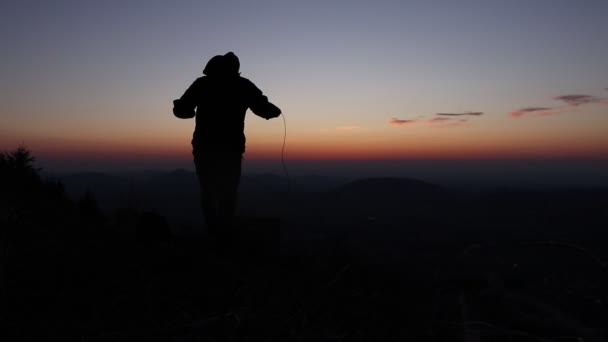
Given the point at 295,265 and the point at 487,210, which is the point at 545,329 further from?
the point at 487,210

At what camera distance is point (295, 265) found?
454cm

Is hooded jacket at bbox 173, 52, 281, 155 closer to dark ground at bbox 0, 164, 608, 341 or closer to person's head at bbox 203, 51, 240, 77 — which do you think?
person's head at bbox 203, 51, 240, 77

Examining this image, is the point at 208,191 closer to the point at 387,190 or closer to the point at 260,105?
the point at 260,105

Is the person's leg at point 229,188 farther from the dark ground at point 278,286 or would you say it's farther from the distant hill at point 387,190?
the distant hill at point 387,190

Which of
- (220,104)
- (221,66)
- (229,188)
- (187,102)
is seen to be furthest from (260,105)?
(229,188)

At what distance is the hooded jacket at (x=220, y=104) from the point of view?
5.58m

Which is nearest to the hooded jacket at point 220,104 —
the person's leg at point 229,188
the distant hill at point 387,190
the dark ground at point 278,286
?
the person's leg at point 229,188

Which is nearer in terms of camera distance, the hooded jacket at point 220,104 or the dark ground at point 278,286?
the dark ground at point 278,286

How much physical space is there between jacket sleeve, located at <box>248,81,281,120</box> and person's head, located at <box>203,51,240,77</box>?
33cm

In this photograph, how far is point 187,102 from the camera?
5680 millimetres

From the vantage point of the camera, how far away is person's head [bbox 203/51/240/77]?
5.55 meters

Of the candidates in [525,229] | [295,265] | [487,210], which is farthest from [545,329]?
[487,210]

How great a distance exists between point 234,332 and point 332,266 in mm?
2293

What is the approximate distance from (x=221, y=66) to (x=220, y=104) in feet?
1.71
